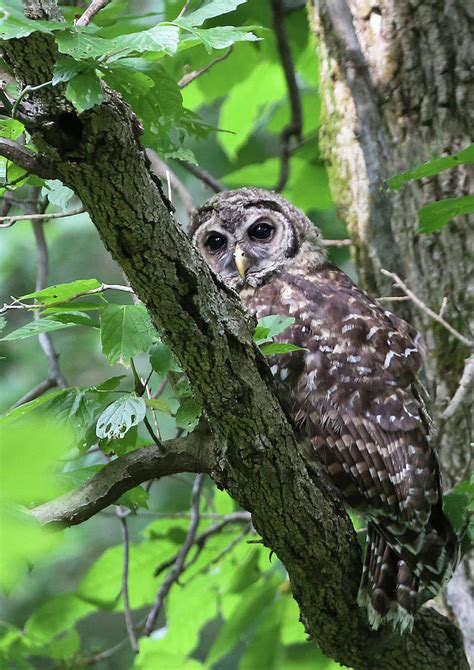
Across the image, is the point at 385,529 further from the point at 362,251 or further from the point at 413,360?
the point at 362,251

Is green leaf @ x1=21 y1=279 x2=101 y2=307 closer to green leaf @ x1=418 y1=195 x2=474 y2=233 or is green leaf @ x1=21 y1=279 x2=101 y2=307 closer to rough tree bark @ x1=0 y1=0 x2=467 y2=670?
rough tree bark @ x1=0 y1=0 x2=467 y2=670

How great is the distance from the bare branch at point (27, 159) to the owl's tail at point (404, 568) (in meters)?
1.38

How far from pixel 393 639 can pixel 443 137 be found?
1864 mm

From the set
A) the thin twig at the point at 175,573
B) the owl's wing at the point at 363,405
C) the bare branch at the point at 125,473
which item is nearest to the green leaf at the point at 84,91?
the bare branch at the point at 125,473

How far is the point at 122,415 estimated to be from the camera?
178 centimetres

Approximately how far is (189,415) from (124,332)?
0.93 feet

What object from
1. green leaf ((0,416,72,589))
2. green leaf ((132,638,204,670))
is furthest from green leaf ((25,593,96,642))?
green leaf ((0,416,72,589))

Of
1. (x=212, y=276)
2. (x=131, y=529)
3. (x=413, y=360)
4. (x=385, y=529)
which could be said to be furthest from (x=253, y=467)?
(x=131, y=529)

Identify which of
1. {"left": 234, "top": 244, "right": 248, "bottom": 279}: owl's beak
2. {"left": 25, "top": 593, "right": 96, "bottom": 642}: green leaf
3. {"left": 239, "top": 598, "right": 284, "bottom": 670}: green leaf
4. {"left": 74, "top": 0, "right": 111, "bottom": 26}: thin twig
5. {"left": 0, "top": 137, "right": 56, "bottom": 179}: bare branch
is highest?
{"left": 74, "top": 0, "right": 111, "bottom": 26}: thin twig

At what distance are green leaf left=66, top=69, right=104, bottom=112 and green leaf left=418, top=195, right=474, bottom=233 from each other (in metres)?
1.04

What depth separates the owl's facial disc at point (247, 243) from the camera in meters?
3.17

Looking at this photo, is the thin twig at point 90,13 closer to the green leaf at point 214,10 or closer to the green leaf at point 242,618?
the green leaf at point 214,10

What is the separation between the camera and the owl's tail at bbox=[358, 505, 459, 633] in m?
2.21

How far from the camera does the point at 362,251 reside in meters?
3.37
